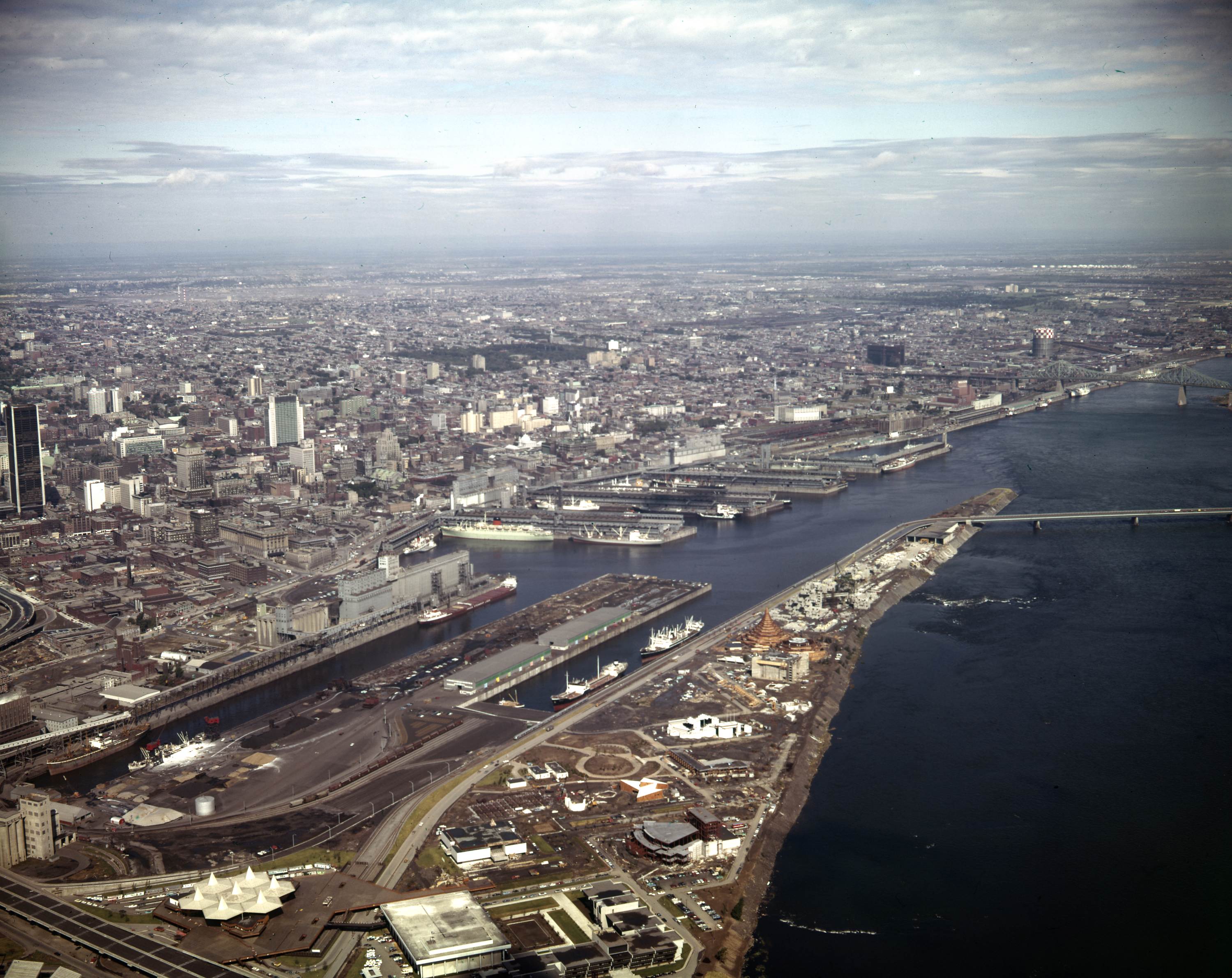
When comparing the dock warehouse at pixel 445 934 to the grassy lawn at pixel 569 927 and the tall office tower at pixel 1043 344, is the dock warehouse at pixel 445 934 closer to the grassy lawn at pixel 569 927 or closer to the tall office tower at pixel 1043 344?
the grassy lawn at pixel 569 927

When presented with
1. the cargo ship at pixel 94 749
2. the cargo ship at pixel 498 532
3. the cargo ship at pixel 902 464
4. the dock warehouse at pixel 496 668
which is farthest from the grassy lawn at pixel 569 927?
the cargo ship at pixel 902 464

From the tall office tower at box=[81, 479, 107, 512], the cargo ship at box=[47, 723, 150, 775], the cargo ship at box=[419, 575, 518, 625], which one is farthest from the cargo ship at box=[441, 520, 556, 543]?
the cargo ship at box=[47, 723, 150, 775]

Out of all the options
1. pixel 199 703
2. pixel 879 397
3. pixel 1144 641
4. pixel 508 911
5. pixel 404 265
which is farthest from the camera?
pixel 404 265

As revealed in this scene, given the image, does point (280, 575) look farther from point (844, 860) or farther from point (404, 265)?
point (404, 265)

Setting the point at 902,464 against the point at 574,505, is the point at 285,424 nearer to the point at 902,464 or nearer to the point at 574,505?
the point at 574,505

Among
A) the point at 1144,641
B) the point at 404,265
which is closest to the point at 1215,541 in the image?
the point at 1144,641

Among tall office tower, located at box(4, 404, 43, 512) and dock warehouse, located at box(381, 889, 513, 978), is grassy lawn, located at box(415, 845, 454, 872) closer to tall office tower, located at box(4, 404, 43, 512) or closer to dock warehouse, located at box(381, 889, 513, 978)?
dock warehouse, located at box(381, 889, 513, 978)
